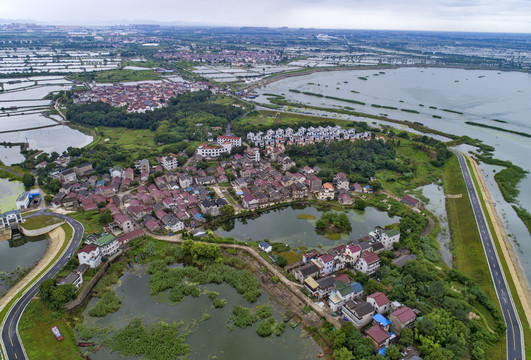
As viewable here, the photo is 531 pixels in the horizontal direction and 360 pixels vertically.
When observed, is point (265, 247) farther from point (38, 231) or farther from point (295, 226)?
point (38, 231)

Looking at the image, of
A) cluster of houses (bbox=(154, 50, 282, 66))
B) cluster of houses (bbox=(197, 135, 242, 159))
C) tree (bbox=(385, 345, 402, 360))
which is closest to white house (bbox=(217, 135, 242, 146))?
cluster of houses (bbox=(197, 135, 242, 159))

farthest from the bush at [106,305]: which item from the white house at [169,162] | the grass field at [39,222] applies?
the white house at [169,162]

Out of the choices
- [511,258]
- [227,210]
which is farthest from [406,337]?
[227,210]

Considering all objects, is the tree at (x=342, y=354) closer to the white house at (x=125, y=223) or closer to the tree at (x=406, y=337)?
the tree at (x=406, y=337)

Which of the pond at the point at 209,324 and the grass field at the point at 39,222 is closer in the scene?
the pond at the point at 209,324

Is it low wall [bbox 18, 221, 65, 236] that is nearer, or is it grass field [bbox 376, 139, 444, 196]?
low wall [bbox 18, 221, 65, 236]

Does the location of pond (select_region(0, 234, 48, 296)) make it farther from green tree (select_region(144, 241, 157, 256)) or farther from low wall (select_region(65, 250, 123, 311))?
green tree (select_region(144, 241, 157, 256))
